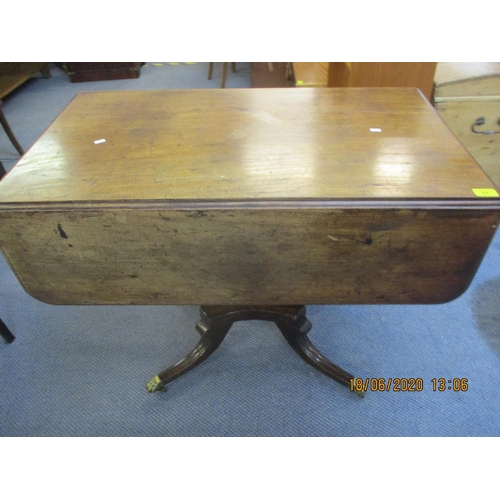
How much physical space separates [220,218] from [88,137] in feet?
1.52

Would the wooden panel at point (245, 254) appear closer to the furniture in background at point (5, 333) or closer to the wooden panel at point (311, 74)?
the furniture in background at point (5, 333)

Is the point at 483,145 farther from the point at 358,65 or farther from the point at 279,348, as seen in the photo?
the point at 279,348

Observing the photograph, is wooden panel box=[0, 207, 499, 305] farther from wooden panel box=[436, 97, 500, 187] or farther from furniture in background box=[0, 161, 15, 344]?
wooden panel box=[436, 97, 500, 187]

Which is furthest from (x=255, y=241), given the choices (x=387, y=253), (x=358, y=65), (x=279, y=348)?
(x=358, y=65)

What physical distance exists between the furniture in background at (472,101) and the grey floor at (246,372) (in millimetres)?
672

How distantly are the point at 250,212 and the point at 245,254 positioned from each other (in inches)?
4.5

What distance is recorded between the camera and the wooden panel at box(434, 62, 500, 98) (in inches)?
68.6

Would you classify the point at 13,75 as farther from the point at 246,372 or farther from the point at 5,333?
the point at 246,372

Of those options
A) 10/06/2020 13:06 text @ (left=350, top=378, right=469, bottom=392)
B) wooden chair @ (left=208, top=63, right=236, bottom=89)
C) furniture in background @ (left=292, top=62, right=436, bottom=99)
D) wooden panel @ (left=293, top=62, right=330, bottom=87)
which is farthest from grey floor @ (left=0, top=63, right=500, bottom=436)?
wooden chair @ (left=208, top=63, right=236, bottom=89)

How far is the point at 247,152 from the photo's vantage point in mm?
899

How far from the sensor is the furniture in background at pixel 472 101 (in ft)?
5.74

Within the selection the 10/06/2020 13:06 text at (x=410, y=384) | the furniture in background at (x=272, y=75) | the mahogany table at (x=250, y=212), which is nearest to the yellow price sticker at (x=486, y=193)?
the mahogany table at (x=250, y=212)

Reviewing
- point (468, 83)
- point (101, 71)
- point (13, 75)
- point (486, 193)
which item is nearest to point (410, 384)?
point (486, 193)

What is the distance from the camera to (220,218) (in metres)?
0.77
